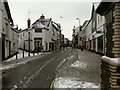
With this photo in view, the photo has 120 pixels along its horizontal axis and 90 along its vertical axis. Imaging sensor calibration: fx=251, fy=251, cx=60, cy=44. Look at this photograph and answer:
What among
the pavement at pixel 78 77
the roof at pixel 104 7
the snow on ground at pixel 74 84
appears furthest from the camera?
the pavement at pixel 78 77

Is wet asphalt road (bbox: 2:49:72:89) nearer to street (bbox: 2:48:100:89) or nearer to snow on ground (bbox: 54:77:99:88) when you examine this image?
street (bbox: 2:48:100:89)

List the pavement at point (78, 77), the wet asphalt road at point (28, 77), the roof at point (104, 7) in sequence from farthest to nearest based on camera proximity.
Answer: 1. the wet asphalt road at point (28, 77)
2. the pavement at point (78, 77)
3. the roof at point (104, 7)

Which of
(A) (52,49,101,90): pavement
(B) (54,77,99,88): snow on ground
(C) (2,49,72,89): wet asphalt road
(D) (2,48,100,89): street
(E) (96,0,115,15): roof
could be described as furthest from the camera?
(D) (2,48,100,89): street

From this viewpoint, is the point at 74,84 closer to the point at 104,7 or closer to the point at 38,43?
the point at 104,7

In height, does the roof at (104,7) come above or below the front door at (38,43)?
above

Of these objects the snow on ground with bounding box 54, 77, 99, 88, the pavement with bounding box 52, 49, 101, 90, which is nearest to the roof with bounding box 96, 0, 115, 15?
the pavement with bounding box 52, 49, 101, 90

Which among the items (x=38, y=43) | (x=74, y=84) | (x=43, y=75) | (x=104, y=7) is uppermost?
(x=104, y=7)

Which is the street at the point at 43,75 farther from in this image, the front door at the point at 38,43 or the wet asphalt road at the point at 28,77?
the front door at the point at 38,43

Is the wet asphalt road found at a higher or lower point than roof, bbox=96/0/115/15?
lower

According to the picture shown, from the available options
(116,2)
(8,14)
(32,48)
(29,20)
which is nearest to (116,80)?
(116,2)

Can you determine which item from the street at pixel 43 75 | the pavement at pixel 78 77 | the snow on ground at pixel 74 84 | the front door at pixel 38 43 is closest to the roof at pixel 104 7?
the pavement at pixel 78 77

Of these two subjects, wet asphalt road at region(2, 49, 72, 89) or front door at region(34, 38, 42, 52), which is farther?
front door at region(34, 38, 42, 52)

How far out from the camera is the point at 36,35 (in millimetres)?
60219

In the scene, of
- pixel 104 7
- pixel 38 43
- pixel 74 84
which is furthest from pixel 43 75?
pixel 38 43
